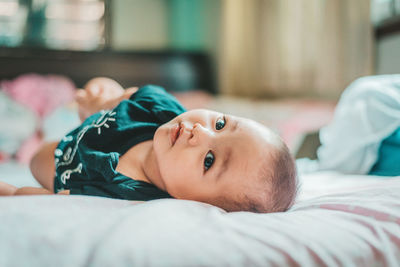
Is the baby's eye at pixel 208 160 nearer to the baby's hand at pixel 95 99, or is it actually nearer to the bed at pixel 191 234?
the bed at pixel 191 234

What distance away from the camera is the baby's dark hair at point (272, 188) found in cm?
81

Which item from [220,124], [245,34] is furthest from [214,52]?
[220,124]

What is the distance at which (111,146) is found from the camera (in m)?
1.06

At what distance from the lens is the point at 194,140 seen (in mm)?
876

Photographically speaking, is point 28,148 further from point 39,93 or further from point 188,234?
point 188,234

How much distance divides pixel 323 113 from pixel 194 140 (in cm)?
127

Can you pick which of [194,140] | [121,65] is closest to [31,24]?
[121,65]

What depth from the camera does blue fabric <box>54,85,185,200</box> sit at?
2.94 feet

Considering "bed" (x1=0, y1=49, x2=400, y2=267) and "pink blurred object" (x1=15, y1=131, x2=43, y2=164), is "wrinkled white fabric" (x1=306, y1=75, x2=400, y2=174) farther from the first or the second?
"pink blurred object" (x1=15, y1=131, x2=43, y2=164)

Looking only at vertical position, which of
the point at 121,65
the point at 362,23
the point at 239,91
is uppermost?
the point at 362,23

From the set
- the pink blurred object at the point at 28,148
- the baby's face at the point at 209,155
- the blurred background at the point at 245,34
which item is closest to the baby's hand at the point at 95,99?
the baby's face at the point at 209,155

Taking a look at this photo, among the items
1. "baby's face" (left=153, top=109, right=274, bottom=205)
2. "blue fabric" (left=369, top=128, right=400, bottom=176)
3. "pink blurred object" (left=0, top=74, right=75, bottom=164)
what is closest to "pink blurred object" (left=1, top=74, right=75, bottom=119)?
"pink blurred object" (left=0, top=74, right=75, bottom=164)

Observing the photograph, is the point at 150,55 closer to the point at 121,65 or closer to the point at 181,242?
the point at 121,65

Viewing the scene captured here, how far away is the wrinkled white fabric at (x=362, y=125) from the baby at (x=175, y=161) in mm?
485
